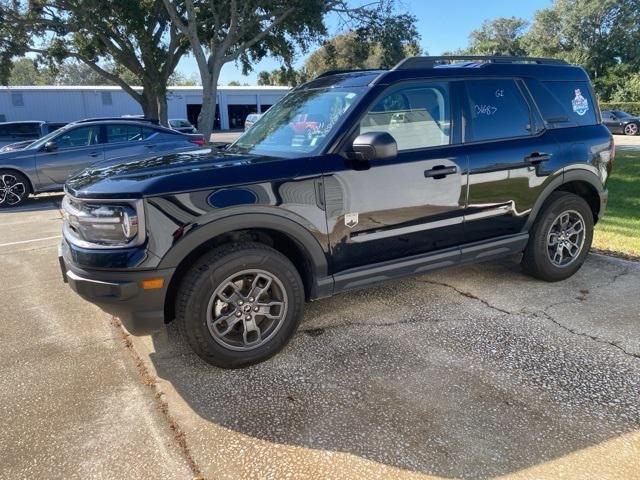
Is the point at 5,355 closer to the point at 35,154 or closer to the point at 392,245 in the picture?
the point at 392,245

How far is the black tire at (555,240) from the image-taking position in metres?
4.47

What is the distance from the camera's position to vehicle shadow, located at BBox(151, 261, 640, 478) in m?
2.52

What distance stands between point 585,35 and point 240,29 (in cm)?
4499

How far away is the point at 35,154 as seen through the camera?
9.77m

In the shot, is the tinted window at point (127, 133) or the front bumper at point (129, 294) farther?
the tinted window at point (127, 133)

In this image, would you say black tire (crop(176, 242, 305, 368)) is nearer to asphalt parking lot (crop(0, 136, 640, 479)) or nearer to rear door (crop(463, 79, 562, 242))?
asphalt parking lot (crop(0, 136, 640, 479))

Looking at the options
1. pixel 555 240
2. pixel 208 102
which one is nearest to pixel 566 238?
pixel 555 240

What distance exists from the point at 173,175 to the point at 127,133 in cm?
829

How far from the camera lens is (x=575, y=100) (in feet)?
15.1

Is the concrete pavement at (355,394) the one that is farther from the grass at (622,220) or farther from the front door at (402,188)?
the grass at (622,220)

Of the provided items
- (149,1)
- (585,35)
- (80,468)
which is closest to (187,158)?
(80,468)

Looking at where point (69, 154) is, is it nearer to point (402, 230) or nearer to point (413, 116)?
point (413, 116)

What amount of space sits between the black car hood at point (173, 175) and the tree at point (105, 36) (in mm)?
16667

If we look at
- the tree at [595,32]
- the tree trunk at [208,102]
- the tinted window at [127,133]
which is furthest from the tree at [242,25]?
the tree at [595,32]
